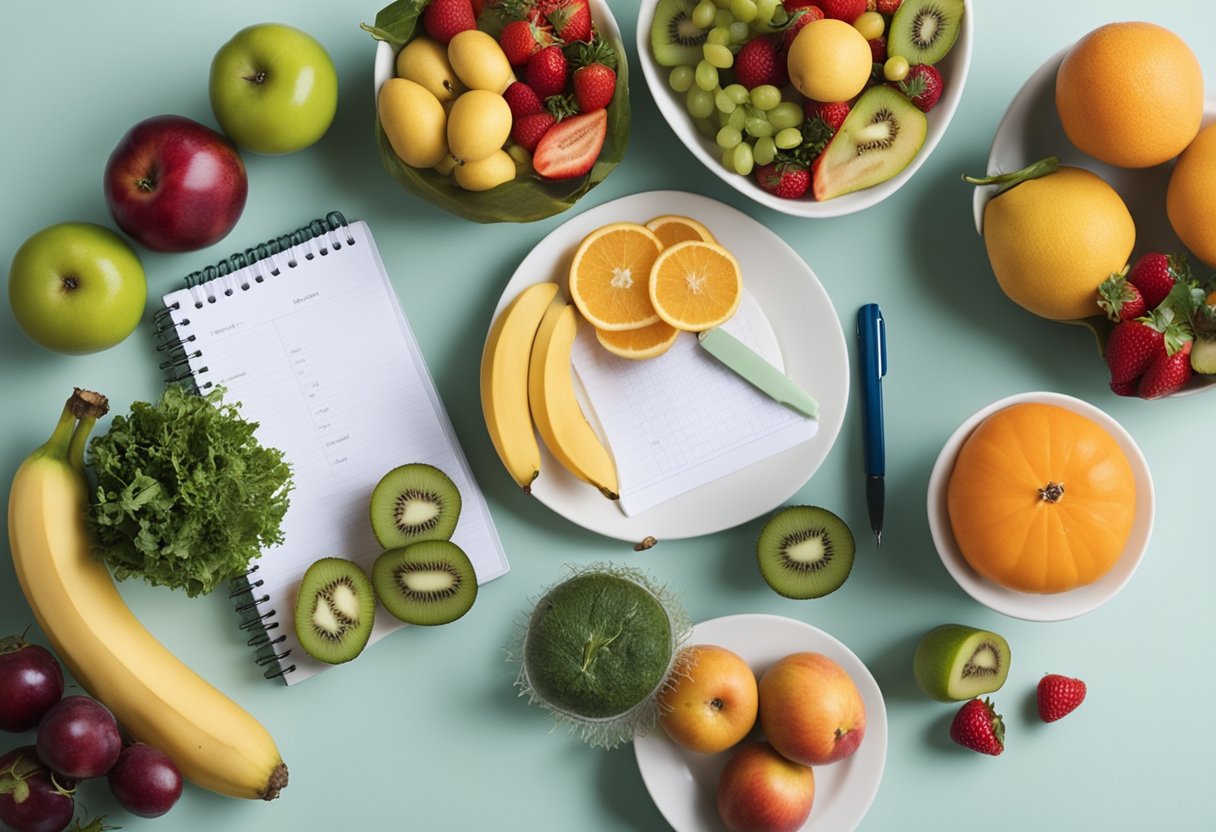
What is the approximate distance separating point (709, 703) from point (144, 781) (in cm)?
70

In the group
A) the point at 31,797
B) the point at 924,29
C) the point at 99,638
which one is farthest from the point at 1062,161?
the point at 31,797

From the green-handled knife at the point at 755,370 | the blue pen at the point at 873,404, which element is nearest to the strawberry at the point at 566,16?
the green-handled knife at the point at 755,370

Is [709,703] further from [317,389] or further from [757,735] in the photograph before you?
[317,389]

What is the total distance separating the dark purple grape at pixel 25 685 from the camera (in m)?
1.17

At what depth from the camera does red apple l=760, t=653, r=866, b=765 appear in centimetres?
120

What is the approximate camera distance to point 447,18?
120 centimetres

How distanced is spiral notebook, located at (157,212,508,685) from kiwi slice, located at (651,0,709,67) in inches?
18.2

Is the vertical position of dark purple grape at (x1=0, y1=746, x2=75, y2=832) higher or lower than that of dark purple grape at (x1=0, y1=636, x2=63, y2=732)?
lower

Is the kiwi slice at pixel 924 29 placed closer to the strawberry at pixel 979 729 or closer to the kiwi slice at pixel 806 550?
the kiwi slice at pixel 806 550

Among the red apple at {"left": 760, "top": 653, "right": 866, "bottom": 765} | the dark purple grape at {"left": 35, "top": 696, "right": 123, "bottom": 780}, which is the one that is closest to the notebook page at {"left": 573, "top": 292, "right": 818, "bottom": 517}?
the red apple at {"left": 760, "top": 653, "right": 866, "bottom": 765}

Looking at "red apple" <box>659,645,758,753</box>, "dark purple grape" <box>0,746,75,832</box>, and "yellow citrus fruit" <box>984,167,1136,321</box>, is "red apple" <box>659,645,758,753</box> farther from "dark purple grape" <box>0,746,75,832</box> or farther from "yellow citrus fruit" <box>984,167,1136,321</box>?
"dark purple grape" <box>0,746,75,832</box>

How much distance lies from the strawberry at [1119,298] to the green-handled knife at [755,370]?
379mm

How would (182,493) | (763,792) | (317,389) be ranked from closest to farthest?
(182,493) < (763,792) < (317,389)

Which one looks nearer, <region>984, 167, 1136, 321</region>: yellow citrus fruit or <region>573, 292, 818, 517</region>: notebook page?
<region>984, 167, 1136, 321</region>: yellow citrus fruit
